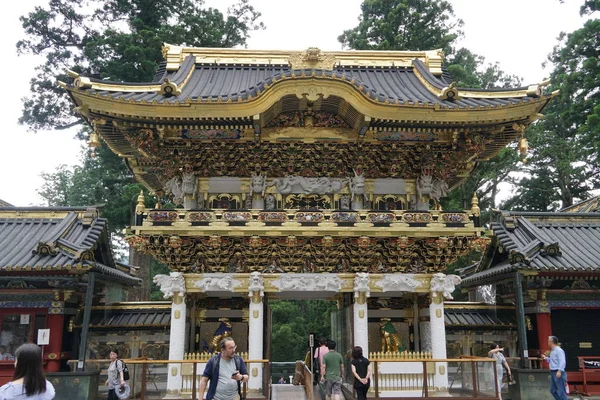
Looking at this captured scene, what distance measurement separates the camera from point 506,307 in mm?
14859

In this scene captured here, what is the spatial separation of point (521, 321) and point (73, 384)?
11.8 metres

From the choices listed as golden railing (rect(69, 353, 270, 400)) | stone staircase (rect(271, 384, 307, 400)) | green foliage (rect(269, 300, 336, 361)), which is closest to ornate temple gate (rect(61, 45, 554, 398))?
golden railing (rect(69, 353, 270, 400))

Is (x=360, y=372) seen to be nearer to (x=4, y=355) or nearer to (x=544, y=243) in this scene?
(x=544, y=243)

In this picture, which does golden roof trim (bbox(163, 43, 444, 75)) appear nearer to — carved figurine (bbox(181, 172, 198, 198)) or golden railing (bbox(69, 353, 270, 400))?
carved figurine (bbox(181, 172, 198, 198))

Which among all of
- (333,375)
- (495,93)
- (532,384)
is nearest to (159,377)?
(333,375)

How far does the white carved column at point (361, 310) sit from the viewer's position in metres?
→ 12.1

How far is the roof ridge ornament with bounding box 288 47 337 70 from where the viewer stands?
12438mm

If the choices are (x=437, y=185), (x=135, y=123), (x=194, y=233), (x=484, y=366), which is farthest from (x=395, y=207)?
(x=135, y=123)

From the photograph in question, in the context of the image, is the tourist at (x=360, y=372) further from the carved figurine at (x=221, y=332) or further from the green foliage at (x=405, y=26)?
the green foliage at (x=405, y=26)

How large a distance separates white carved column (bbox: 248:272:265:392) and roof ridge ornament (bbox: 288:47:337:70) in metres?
5.49

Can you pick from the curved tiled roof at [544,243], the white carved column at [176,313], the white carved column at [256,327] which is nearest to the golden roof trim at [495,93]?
the curved tiled roof at [544,243]

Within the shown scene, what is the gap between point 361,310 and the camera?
1232 centimetres

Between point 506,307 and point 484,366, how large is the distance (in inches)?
188

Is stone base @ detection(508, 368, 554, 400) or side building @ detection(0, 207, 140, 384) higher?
side building @ detection(0, 207, 140, 384)
